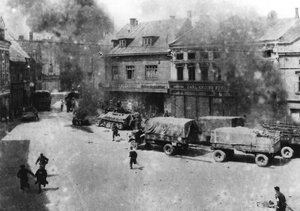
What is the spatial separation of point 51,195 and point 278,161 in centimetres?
1338

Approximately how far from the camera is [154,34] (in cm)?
4425

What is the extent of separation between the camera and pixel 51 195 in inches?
679

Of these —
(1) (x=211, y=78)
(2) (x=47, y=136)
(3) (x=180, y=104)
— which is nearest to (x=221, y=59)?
(1) (x=211, y=78)

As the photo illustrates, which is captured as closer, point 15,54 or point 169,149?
point 169,149

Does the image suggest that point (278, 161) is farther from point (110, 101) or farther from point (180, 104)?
point (110, 101)

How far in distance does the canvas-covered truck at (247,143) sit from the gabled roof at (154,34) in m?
19.2

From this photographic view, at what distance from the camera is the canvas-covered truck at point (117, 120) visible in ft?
113

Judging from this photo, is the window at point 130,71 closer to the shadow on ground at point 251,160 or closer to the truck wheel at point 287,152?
the shadow on ground at point 251,160

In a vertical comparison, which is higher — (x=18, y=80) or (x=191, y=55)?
(x=191, y=55)

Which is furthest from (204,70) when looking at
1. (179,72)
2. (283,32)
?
(283,32)

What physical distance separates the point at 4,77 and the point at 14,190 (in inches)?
1090

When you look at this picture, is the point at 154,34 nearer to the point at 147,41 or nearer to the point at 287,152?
the point at 147,41

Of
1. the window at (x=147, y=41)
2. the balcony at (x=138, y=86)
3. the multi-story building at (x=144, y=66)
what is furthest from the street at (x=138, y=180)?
the window at (x=147, y=41)

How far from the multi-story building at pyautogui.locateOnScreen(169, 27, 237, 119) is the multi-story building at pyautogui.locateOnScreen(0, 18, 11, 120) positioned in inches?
730
